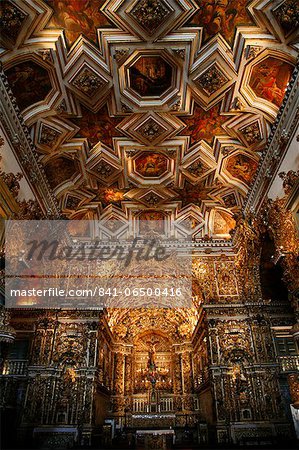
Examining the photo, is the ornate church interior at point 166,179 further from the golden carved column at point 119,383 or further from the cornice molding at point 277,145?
the golden carved column at point 119,383

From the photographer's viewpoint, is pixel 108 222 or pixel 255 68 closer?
pixel 255 68

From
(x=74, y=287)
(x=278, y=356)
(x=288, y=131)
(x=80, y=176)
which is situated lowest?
(x=278, y=356)

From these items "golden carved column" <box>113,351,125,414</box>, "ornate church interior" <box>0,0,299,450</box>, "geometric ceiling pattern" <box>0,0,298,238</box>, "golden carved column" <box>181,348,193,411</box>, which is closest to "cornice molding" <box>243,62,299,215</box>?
"ornate church interior" <box>0,0,299,450</box>

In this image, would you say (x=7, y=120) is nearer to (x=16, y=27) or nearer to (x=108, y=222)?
(x=16, y=27)

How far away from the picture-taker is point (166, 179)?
14.1m

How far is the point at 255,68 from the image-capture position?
9766 millimetres

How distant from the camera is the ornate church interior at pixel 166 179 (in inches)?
352


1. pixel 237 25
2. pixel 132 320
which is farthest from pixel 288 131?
pixel 132 320

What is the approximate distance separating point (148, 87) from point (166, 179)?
4.34 m

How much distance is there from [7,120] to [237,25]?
6.85 meters

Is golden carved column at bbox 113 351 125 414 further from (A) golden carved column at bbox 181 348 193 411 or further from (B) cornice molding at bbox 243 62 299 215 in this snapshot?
(B) cornice molding at bbox 243 62 299 215

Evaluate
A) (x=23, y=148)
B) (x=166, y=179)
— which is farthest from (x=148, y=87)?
(x=23, y=148)

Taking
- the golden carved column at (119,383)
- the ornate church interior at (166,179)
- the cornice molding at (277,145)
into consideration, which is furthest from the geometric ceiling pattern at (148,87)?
the golden carved column at (119,383)

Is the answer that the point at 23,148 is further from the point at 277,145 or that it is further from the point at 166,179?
the point at 277,145
